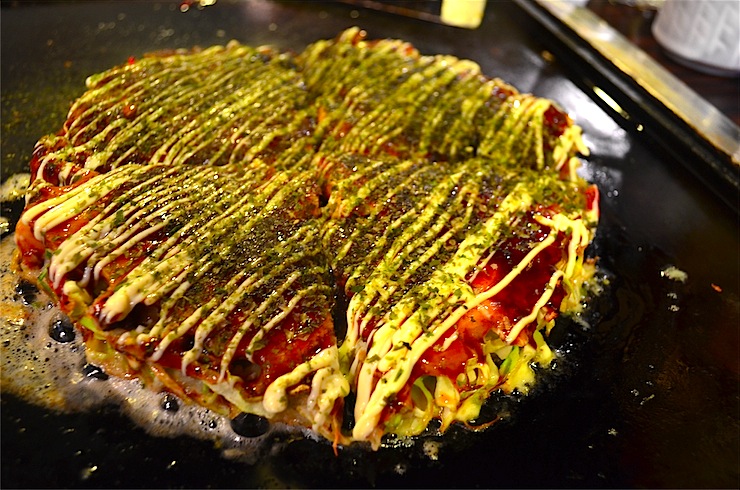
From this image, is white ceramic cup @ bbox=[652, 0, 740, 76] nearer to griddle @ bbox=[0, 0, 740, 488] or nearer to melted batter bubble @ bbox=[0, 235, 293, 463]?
griddle @ bbox=[0, 0, 740, 488]

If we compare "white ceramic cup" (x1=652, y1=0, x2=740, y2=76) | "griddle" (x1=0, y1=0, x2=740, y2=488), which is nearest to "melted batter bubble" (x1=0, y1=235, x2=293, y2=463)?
"griddle" (x1=0, y1=0, x2=740, y2=488)

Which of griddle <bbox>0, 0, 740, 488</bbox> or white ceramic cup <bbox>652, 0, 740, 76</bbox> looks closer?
griddle <bbox>0, 0, 740, 488</bbox>

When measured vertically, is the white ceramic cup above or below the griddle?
above

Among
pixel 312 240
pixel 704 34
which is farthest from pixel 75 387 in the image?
pixel 704 34

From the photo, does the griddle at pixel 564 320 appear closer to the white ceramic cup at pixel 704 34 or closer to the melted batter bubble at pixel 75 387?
the melted batter bubble at pixel 75 387

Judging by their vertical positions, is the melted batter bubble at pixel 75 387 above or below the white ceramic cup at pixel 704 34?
below

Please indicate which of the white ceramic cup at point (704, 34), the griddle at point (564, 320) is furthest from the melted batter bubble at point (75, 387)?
the white ceramic cup at point (704, 34)
